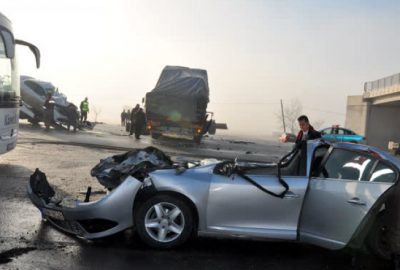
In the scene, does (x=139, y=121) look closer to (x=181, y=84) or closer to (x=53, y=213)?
(x=181, y=84)

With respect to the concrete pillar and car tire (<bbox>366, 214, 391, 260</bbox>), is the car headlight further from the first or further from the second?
the concrete pillar

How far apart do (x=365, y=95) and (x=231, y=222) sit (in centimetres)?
5499

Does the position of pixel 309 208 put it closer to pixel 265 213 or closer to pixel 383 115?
pixel 265 213

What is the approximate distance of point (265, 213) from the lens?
17.3 feet

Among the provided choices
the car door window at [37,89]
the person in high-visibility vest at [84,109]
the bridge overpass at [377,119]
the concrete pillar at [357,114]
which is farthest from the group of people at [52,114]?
the concrete pillar at [357,114]

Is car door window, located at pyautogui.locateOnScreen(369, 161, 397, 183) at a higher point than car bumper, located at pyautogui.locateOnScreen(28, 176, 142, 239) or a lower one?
higher

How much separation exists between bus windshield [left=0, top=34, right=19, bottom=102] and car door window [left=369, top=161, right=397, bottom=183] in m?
7.77

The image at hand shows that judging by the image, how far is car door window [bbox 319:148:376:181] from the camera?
17.1 feet

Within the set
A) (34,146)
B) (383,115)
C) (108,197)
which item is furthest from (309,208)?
(383,115)

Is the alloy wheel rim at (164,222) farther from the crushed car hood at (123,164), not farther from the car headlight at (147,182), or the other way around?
the crushed car hood at (123,164)

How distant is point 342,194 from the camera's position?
16.7ft

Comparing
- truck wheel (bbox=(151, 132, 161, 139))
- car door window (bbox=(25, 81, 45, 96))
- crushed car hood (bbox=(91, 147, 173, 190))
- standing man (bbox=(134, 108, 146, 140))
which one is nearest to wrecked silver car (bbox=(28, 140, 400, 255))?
crushed car hood (bbox=(91, 147, 173, 190))

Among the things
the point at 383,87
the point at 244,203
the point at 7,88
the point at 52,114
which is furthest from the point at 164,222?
the point at 383,87

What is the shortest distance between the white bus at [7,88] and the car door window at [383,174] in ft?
25.1
